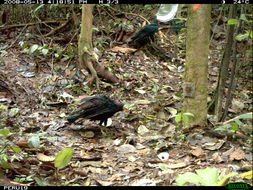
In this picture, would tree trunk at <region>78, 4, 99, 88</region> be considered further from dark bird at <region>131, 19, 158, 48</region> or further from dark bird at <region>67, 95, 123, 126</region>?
dark bird at <region>67, 95, 123, 126</region>

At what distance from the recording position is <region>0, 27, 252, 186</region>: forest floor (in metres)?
3.27

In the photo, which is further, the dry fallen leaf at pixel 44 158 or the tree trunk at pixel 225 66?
the tree trunk at pixel 225 66

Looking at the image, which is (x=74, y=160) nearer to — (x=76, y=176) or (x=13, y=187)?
(x=76, y=176)

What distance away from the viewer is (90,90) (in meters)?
6.79

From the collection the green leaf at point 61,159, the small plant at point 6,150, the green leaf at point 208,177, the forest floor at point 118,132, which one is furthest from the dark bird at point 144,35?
the green leaf at point 208,177

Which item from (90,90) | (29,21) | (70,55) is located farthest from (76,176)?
(29,21)

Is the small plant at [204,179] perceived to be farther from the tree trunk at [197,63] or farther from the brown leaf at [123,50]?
the brown leaf at [123,50]

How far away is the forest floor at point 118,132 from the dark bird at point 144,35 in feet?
0.90

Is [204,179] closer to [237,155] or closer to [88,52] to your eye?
[237,155]

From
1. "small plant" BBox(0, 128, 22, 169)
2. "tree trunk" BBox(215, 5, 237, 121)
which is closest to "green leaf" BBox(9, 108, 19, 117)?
"small plant" BBox(0, 128, 22, 169)

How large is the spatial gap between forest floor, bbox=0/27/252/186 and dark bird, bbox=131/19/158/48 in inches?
10.8

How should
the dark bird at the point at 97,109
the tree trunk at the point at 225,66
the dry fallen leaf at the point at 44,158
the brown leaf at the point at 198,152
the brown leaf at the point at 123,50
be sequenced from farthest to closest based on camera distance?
the brown leaf at the point at 123,50
the dark bird at the point at 97,109
the tree trunk at the point at 225,66
the dry fallen leaf at the point at 44,158
the brown leaf at the point at 198,152

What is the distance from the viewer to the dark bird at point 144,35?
8523 millimetres

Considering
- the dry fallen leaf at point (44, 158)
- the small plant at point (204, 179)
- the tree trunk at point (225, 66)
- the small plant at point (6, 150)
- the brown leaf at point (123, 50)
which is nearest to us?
the small plant at point (204, 179)
